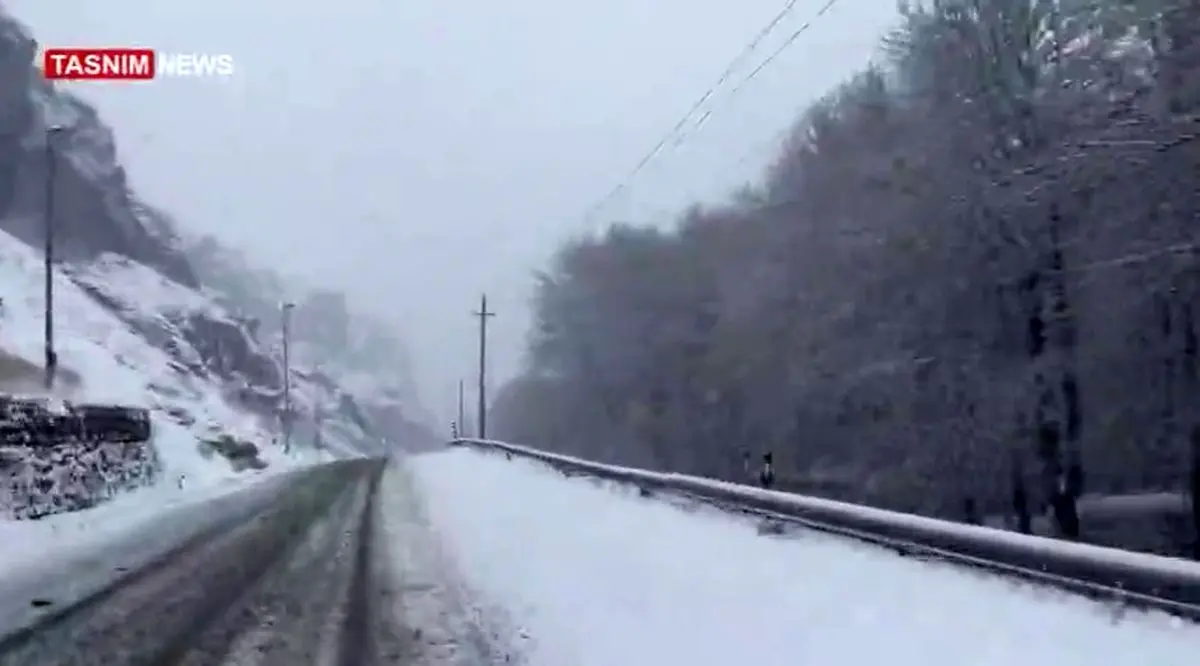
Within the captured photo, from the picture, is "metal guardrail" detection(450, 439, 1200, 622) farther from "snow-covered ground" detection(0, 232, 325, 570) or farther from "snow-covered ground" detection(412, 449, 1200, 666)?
"snow-covered ground" detection(0, 232, 325, 570)

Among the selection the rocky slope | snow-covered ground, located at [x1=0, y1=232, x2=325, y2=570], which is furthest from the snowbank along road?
the rocky slope

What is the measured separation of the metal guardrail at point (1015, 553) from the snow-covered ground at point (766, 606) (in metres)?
0.25

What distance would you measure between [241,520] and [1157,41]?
18119 millimetres

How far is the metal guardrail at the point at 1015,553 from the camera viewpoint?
7.98m

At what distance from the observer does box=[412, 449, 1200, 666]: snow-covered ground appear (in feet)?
23.7

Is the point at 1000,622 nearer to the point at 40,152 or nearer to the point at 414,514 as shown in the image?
the point at 414,514

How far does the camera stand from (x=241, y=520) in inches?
917

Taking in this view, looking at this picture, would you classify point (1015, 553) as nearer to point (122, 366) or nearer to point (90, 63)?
point (90, 63)

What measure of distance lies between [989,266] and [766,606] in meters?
20.6

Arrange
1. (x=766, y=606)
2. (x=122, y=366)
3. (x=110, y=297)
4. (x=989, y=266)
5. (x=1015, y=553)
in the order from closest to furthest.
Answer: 1. (x=766, y=606)
2. (x=1015, y=553)
3. (x=989, y=266)
4. (x=122, y=366)
5. (x=110, y=297)

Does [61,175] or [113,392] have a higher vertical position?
[61,175]

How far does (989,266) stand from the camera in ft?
92.7

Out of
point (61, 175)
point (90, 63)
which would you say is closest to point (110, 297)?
point (61, 175)

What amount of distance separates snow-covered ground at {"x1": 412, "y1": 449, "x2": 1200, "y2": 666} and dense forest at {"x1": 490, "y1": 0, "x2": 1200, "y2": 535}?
11661 millimetres
